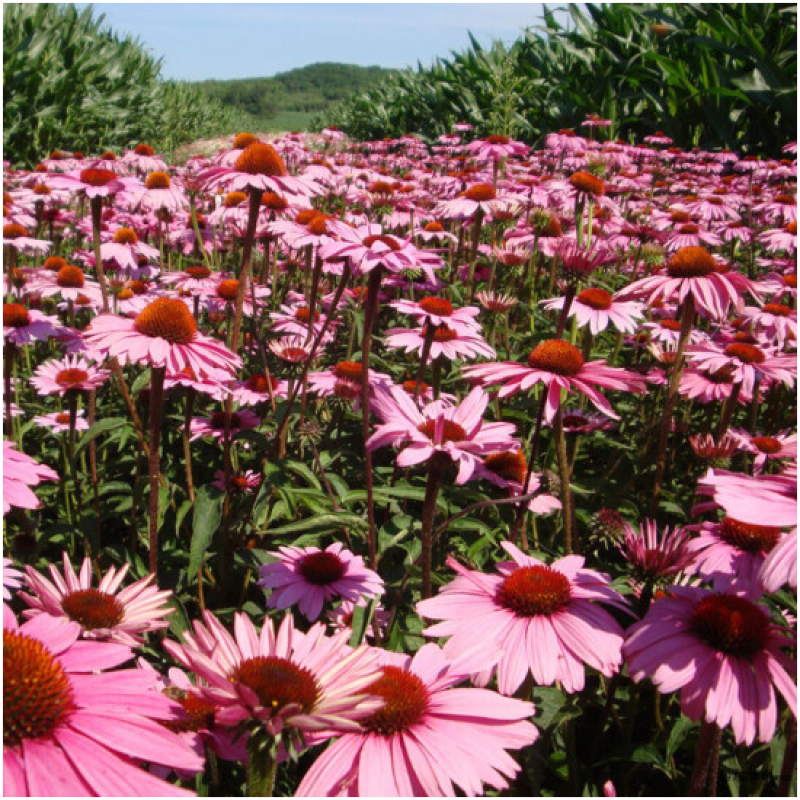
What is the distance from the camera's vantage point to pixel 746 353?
7.92ft

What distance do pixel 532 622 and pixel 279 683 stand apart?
0.50m

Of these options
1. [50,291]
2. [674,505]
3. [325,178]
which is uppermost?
[325,178]

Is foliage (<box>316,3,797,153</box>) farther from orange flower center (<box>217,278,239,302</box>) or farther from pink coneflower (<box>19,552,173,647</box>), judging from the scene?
pink coneflower (<box>19,552,173,647</box>)

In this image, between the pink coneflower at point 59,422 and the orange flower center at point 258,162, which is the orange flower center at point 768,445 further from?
the pink coneflower at point 59,422

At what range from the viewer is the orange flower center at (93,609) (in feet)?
3.71

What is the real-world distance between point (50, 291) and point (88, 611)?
237cm

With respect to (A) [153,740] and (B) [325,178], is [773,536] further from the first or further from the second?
(B) [325,178]

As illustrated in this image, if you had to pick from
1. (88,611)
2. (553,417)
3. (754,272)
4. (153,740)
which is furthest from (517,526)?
(754,272)

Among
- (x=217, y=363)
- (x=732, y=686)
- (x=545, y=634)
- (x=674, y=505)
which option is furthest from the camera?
(x=674, y=505)

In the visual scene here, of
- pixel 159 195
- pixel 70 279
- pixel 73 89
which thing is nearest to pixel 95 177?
pixel 159 195

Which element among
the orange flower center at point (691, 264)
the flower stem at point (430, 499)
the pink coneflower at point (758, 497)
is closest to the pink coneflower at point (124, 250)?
the orange flower center at point (691, 264)

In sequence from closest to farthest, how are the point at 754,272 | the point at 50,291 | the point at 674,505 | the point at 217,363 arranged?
the point at 217,363
the point at 674,505
the point at 50,291
the point at 754,272

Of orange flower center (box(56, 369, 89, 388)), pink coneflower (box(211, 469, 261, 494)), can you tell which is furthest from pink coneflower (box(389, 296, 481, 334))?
orange flower center (box(56, 369, 89, 388))

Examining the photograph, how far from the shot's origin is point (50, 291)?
3.11m
